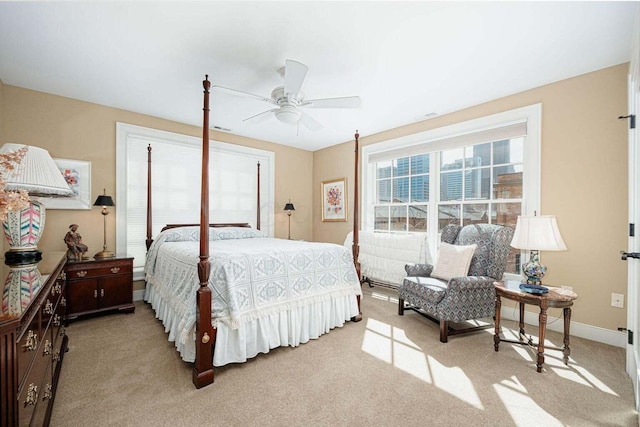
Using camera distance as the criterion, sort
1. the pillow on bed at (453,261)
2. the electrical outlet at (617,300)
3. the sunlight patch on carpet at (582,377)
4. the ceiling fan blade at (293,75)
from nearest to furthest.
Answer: the sunlight patch on carpet at (582,377), the ceiling fan blade at (293,75), the electrical outlet at (617,300), the pillow on bed at (453,261)

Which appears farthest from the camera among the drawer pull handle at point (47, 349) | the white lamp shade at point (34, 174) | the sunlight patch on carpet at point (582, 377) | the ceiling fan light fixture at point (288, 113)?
the ceiling fan light fixture at point (288, 113)

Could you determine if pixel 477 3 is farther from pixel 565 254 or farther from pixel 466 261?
pixel 565 254

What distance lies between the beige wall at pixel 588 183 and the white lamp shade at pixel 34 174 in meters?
4.32

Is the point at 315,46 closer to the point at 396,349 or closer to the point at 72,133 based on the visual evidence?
the point at 396,349

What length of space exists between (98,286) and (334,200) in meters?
3.82

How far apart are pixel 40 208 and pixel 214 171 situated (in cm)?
284

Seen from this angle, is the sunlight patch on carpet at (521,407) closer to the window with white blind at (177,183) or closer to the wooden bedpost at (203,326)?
the wooden bedpost at (203,326)

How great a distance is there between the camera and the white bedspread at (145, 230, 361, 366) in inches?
85.0

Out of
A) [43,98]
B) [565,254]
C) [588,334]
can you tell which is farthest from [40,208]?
[588,334]

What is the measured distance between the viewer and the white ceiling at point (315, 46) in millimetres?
1974

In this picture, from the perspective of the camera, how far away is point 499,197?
342 centimetres

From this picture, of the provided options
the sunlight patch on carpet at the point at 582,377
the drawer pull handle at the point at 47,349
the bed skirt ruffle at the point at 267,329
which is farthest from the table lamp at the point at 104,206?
the sunlight patch on carpet at the point at 582,377

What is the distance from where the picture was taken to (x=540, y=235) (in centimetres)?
227

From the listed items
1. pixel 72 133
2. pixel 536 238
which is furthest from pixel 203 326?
pixel 72 133
